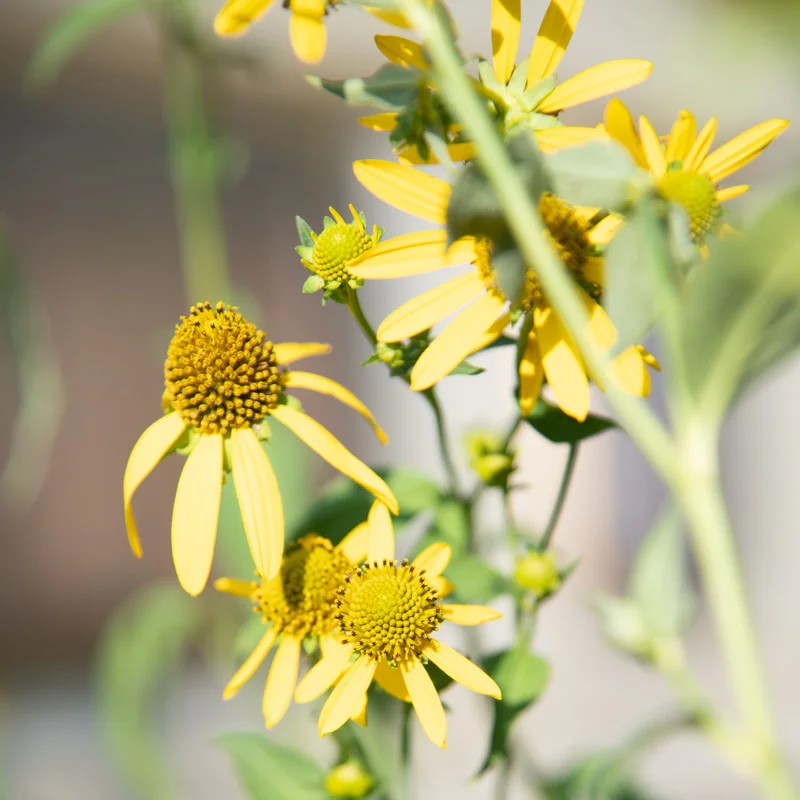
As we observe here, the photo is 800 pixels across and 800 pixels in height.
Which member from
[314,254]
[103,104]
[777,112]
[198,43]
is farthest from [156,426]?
[777,112]

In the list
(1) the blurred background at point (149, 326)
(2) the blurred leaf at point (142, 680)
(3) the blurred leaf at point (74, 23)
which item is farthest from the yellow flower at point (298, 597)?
(1) the blurred background at point (149, 326)

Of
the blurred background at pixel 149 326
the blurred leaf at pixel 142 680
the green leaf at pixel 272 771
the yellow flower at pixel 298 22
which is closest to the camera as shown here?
the yellow flower at pixel 298 22

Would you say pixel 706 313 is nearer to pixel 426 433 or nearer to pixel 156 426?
pixel 156 426

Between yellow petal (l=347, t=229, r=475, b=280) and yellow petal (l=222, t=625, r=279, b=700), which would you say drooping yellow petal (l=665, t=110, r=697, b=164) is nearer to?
yellow petal (l=347, t=229, r=475, b=280)

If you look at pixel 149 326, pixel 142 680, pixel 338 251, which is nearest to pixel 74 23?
pixel 338 251

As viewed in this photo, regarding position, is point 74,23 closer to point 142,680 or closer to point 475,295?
point 475,295

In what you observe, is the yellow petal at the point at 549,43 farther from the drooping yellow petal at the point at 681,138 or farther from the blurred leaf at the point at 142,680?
the blurred leaf at the point at 142,680

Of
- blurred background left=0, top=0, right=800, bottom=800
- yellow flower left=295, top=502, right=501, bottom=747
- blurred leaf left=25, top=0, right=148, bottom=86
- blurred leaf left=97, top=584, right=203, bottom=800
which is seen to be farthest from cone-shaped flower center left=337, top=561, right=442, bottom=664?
blurred background left=0, top=0, right=800, bottom=800
